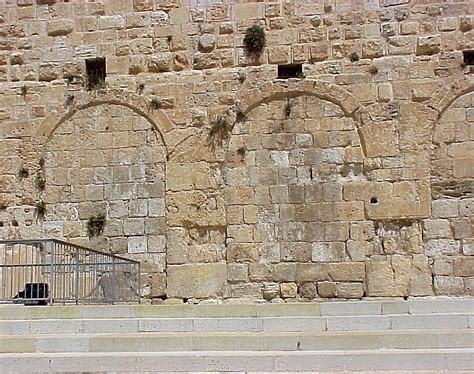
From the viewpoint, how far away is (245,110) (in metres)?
13.4

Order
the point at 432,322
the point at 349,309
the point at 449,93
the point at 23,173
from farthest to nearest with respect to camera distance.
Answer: the point at 23,173 < the point at 449,93 < the point at 349,309 < the point at 432,322

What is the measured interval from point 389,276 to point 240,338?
5408 mm

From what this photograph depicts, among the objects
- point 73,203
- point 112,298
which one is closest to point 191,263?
point 112,298

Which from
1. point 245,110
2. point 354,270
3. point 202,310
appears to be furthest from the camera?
point 245,110

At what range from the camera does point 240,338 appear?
7742 mm

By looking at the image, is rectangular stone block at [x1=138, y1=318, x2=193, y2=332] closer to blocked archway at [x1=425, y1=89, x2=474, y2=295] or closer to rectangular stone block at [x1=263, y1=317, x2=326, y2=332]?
rectangular stone block at [x1=263, y1=317, x2=326, y2=332]

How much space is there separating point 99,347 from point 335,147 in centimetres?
655

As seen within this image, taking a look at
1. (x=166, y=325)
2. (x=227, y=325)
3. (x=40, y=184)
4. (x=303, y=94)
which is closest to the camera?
(x=227, y=325)

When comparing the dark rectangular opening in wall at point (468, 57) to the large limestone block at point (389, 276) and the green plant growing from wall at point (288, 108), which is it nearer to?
the green plant growing from wall at point (288, 108)

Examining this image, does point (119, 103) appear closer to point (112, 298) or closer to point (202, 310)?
point (112, 298)

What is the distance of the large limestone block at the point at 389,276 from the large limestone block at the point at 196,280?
8.52 ft

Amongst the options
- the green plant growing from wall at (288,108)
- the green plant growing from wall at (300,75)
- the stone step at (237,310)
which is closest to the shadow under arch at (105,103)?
the green plant growing from wall at (288,108)

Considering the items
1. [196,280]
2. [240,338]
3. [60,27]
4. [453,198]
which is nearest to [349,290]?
[453,198]

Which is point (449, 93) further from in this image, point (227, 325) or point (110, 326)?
point (110, 326)
